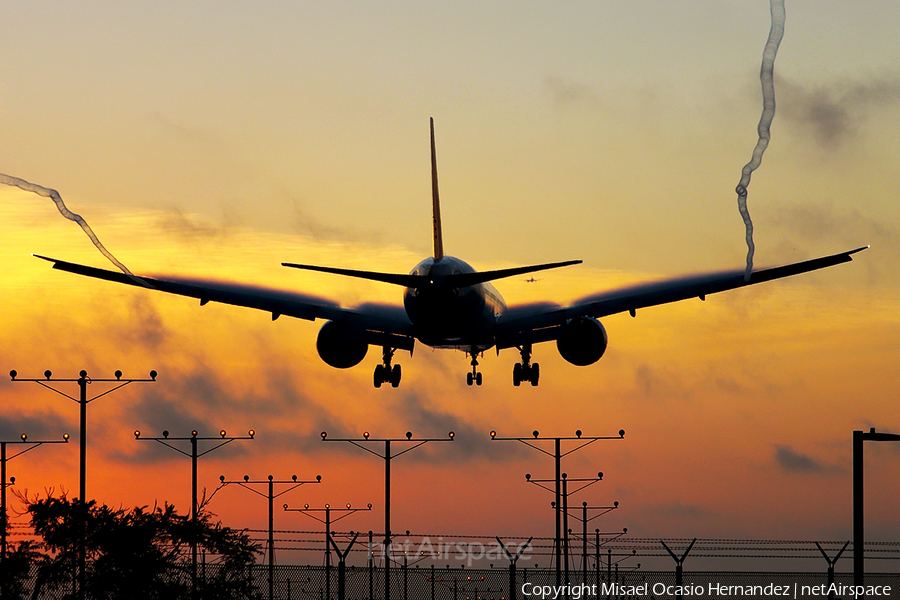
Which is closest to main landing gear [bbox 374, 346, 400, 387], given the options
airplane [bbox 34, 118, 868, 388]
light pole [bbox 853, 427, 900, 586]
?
airplane [bbox 34, 118, 868, 388]

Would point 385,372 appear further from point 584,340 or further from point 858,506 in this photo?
point 858,506

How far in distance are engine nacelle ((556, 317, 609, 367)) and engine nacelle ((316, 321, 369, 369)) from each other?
28.1ft

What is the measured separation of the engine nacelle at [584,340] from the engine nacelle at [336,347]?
28.1ft

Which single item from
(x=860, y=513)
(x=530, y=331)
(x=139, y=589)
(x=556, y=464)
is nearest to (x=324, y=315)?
(x=530, y=331)

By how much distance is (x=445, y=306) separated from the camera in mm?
43875

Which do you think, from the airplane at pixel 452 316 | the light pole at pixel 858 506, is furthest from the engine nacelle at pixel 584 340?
the light pole at pixel 858 506

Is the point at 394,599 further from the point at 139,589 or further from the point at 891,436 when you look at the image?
the point at 891,436

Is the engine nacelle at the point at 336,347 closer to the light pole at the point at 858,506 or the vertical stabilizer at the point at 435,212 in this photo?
the vertical stabilizer at the point at 435,212

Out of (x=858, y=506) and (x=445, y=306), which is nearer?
(x=858, y=506)

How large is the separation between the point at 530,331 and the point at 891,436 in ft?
81.8

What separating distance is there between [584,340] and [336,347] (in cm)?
1036

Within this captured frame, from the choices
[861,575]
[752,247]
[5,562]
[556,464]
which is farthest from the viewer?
[556,464]

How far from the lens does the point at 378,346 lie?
172ft

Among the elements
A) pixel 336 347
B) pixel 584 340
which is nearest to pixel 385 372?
pixel 336 347
